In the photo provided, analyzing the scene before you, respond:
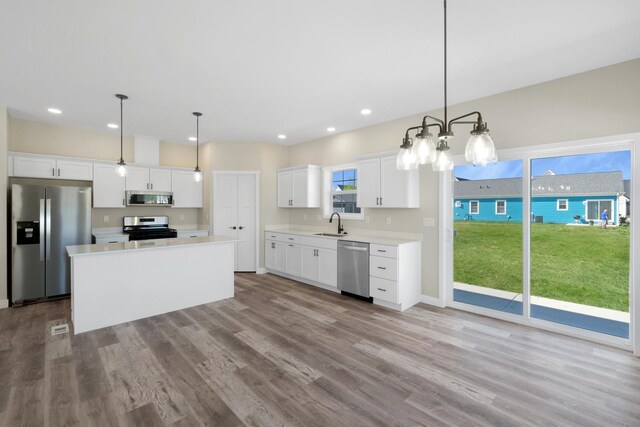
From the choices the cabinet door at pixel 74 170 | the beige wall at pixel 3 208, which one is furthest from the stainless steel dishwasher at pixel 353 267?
the beige wall at pixel 3 208

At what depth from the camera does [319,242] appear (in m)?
5.00

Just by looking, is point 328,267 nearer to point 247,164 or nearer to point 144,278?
point 144,278

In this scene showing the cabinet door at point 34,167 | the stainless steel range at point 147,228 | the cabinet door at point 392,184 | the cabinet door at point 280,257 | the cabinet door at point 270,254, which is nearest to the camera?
the cabinet door at point 392,184


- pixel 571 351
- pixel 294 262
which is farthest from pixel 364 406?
pixel 294 262

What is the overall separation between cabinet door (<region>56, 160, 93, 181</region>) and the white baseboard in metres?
5.80

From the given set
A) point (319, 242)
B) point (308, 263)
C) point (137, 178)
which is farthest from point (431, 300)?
point (137, 178)

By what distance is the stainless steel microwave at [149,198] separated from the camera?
5.44 m

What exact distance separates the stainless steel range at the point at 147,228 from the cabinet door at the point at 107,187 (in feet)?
1.19

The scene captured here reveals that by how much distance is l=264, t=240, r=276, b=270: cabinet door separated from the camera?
19.6 feet

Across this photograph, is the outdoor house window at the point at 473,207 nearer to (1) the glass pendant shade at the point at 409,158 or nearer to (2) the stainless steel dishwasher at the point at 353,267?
(2) the stainless steel dishwasher at the point at 353,267

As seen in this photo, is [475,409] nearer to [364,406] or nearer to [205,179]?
[364,406]

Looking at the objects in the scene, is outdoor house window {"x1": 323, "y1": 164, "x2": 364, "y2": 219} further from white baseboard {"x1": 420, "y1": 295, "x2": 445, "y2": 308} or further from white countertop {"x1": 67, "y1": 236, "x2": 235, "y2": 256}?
white countertop {"x1": 67, "y1": 236, "x2": 235, "y2": 256}

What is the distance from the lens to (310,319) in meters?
3.69

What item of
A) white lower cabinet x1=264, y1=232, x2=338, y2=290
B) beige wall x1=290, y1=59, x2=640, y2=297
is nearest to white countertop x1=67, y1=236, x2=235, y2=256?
white lower cabinet x1=264, y1=232, x2=338, y2=290
